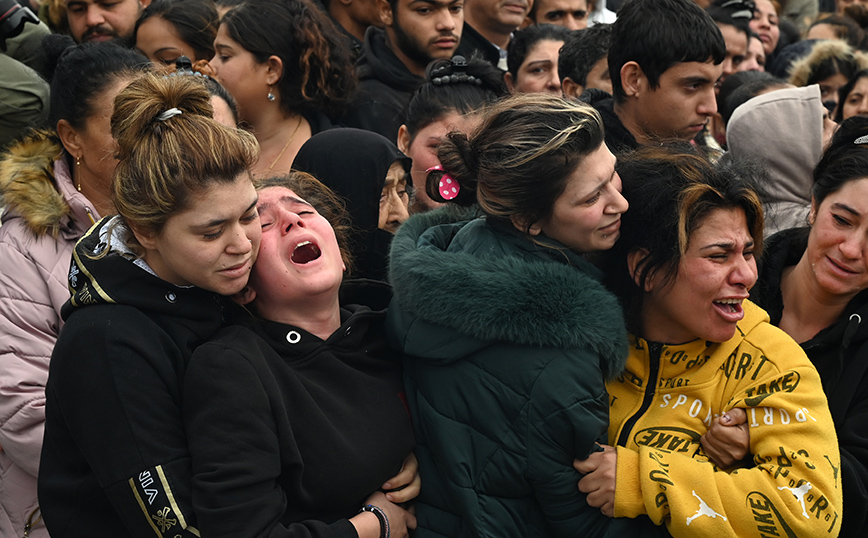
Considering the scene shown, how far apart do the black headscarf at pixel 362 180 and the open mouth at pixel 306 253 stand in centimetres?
78

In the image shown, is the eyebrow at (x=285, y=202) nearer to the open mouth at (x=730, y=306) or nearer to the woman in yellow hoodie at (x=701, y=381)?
the woman in yellow hoodie at (x=701, y=381)

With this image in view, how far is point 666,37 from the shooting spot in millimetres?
3631

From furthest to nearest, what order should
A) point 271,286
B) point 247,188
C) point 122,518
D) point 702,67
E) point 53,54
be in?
1. point 53,54
2. point 702,67
3. point 271,286
4. point 247,188
5. point 122,518

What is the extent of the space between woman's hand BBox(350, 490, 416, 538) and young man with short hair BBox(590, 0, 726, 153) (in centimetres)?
189

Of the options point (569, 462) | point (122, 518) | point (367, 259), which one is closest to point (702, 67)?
point (367, 259)

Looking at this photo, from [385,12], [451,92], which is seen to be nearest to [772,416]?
[451,92]

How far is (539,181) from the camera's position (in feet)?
7.54

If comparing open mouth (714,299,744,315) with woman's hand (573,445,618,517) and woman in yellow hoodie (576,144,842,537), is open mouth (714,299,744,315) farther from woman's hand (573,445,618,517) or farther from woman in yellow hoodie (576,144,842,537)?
woman's hand (573,445,618,517)

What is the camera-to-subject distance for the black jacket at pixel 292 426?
79.9 inches

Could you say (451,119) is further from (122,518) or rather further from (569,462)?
(122,518)

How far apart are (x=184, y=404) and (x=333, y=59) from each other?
2.39 m

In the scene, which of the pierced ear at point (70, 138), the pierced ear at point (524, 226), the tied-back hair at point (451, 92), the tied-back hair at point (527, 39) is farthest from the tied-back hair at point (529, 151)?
the tied-back hair at point (527, 39)

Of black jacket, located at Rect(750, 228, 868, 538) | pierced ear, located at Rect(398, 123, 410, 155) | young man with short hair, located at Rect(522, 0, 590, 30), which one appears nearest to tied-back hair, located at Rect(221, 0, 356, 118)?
pierced ear, located at Rect(398, 123, 410, 155)

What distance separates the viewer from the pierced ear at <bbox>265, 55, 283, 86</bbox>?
159 inches
